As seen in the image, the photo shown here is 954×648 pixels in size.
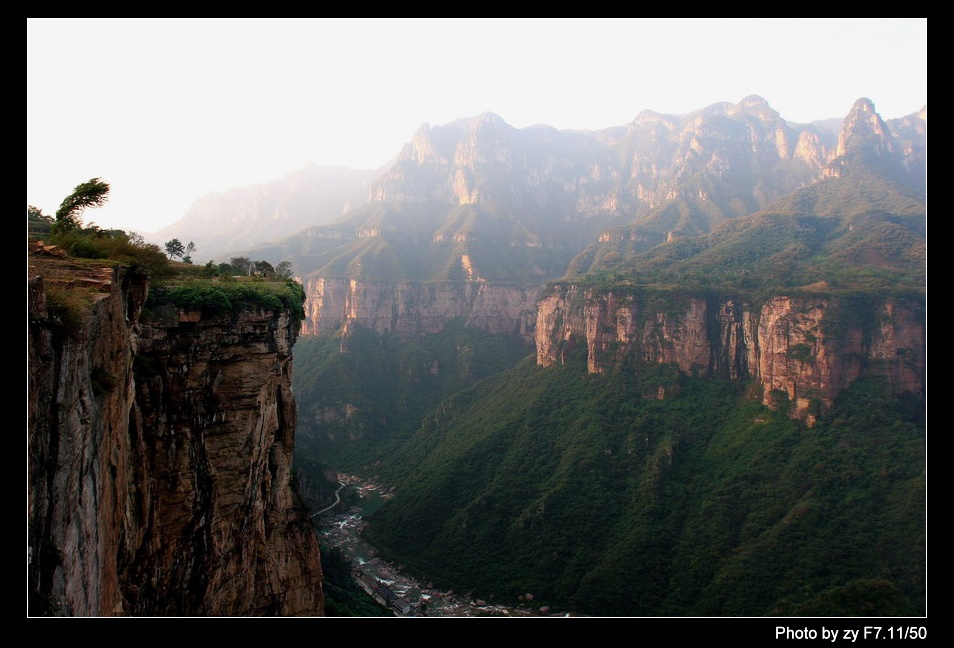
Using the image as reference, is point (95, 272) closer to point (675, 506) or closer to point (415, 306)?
point (675, 506)

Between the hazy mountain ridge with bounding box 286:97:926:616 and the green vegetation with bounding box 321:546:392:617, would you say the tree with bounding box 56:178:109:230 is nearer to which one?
the green vegetation with bounding box 321:546:392:617

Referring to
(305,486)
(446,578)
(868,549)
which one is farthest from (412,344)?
(868,549)

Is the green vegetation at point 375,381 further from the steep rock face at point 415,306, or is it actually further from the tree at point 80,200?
the tree at point 80,200

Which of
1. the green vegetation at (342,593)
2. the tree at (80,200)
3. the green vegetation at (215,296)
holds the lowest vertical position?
the green vegetation at (342,593)

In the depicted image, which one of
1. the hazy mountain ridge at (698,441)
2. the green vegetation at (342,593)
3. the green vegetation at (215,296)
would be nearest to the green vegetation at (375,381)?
the hazy mountain ridge at (698,441)

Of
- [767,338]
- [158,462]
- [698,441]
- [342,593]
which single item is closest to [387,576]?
[342,593]
